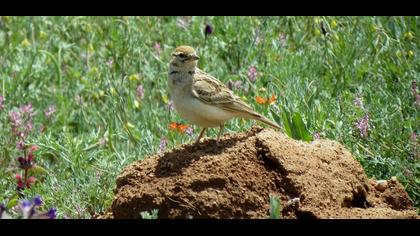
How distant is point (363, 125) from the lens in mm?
6844

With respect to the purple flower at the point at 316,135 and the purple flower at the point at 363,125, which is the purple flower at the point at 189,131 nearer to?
the purple flower at the point at 316,135

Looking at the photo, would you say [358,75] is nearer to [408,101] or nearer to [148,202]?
[408,101]

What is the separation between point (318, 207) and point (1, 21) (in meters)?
7.08

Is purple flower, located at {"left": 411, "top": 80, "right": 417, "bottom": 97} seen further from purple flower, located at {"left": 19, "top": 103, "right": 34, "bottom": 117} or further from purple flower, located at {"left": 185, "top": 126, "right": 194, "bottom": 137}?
purple flower, located at {"left": 19, "top": 103, "right": 34, "bottom": 117}

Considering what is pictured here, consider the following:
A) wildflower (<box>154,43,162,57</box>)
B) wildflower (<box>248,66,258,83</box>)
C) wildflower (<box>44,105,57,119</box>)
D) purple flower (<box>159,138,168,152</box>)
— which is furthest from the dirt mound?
wildflower (<box>154,43,162,57</box>)

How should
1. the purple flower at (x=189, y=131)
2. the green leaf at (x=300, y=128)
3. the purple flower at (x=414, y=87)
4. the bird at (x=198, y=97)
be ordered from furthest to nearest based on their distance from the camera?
the purple flower at (x=189, y=131) < the purple flower at (x=414, y=87) < the green leaf at (x=300, y=128) < the bird at (x=198, y=97)

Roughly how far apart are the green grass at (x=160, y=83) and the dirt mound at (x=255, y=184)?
697 mm

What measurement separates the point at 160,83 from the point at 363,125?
11.5 ft

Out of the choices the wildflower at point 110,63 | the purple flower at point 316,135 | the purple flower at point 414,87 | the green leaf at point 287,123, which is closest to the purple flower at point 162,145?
the green leaf at point 287,123

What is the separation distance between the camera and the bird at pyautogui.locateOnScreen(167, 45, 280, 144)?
6.54 m

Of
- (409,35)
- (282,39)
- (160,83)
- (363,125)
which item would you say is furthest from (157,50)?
(363,125)

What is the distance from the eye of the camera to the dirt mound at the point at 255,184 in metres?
5.50

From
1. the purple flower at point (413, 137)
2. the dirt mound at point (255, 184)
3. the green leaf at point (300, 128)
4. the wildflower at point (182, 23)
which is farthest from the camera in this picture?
the wildflower at point (182, 23)

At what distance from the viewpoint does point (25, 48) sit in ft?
34.9
